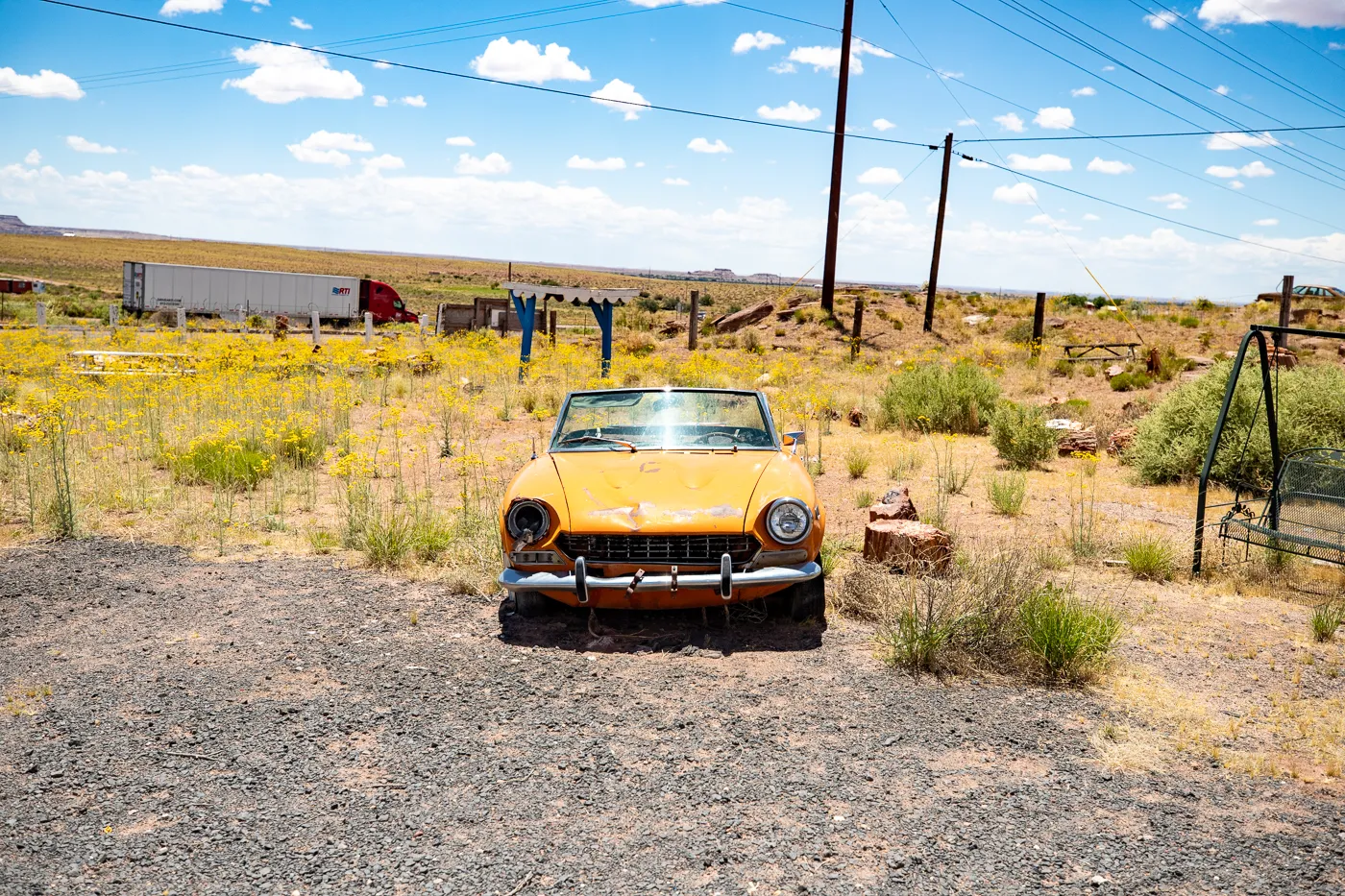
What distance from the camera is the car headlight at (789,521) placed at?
5.22m

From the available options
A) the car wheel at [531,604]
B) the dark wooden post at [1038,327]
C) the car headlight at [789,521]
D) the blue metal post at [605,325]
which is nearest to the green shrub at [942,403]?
the blue metal post at [605,325]

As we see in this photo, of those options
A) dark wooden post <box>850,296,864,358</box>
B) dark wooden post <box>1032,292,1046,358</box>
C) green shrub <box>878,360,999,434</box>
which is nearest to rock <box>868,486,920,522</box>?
green shrub <box>878,360,999,434</box>

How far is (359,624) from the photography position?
5.63 metres

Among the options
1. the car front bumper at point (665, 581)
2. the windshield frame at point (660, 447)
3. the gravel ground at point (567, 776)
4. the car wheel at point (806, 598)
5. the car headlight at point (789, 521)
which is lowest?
the gravel ground at point (567, 776)

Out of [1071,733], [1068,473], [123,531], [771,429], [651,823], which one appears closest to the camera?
[651,823]

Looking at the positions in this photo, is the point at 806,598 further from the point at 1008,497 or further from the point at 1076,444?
the point at 1076,444

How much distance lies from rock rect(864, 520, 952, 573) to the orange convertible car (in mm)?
1217

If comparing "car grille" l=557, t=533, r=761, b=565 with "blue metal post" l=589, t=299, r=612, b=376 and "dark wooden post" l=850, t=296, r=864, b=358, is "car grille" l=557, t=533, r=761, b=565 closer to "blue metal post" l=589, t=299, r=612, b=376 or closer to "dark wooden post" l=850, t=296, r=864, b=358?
"blue metal post" l=589, t=299, r=612, b=376

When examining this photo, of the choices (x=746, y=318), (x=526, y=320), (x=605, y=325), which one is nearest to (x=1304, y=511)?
(x=605, y=325)

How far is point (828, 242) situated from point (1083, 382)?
30.4ft

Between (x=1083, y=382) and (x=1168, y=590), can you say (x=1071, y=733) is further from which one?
(x=1083, y=382)

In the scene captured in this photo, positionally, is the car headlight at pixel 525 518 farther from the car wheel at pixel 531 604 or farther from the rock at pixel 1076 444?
the rock at pixel 1076 444

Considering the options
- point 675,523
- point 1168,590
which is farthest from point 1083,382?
point 675,523

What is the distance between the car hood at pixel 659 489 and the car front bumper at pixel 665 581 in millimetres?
250
